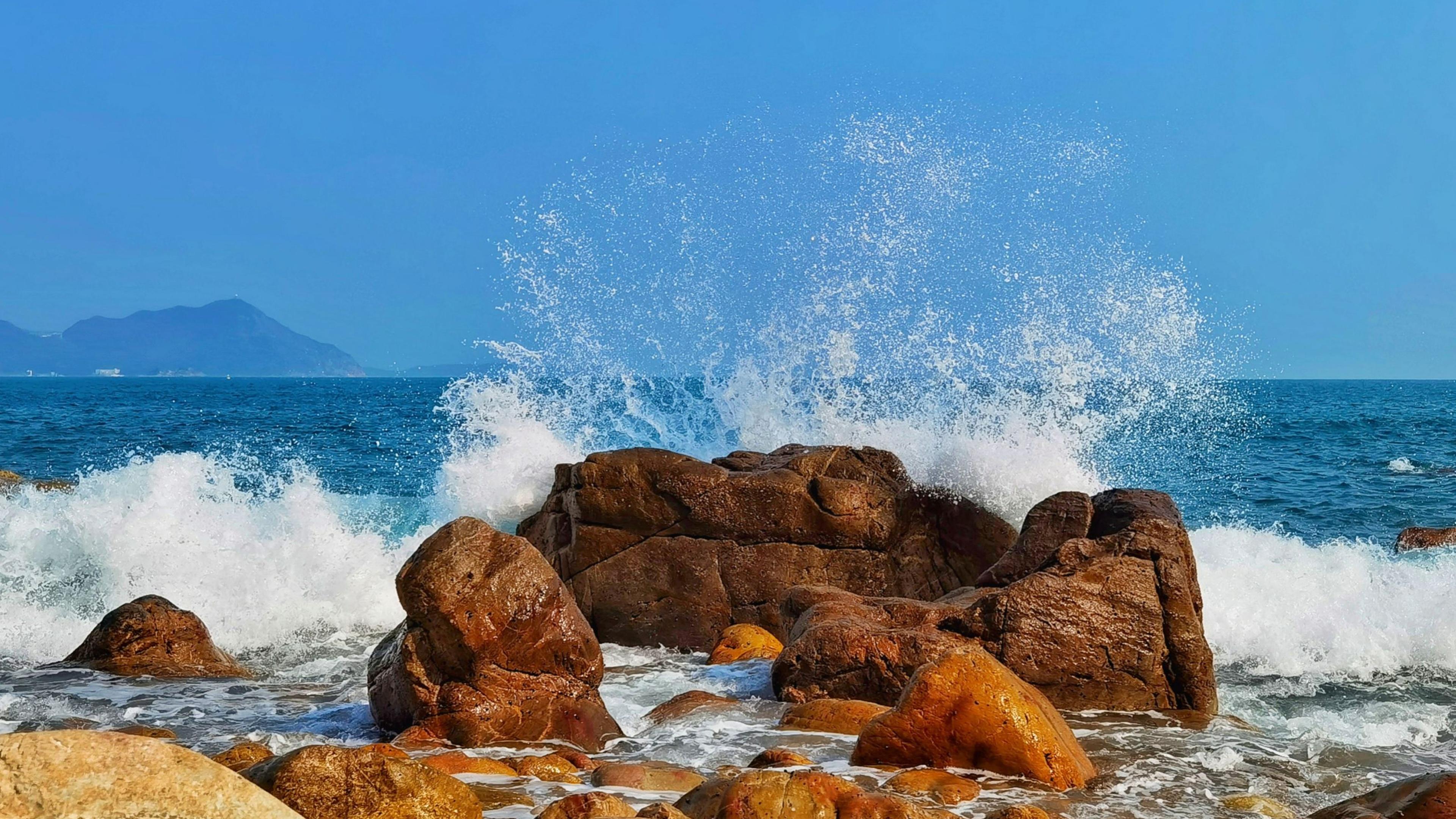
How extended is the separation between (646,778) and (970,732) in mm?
1665

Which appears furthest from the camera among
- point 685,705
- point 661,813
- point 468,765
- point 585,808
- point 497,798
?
point 685,705

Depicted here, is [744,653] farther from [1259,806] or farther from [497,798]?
[1259,806]

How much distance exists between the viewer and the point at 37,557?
12172 mm

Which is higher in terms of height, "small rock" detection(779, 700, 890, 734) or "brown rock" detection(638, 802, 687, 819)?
"brown rock" detection(638, 802, 687, 819)

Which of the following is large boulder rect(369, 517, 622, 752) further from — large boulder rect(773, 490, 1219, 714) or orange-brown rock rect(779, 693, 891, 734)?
large boulder rect(773, 490, 1219, 714)

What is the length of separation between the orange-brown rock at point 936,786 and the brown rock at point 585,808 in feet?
4.76

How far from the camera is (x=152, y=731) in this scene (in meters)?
6.62

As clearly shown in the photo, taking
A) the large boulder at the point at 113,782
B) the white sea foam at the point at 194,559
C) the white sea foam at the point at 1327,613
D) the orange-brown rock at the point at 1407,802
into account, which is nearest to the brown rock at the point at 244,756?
the large boulder at the point at 113,782

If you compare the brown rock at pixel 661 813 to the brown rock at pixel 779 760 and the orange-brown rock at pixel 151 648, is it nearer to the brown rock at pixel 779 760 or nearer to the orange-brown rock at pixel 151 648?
the brown rock at pixel 779 760

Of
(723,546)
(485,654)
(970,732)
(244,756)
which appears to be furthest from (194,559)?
(970,732)

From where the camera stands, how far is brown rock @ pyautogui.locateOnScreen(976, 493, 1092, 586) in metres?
8.90

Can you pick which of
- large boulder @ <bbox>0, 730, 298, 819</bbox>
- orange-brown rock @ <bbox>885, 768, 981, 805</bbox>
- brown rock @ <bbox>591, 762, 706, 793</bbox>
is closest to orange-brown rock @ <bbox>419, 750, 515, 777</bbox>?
brown rock @ <bbox>591, 762, 706, 793</bbox>

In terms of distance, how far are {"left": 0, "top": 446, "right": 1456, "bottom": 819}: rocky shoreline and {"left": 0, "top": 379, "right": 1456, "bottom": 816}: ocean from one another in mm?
288

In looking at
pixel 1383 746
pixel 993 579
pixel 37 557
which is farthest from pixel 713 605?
pixel 37 557
